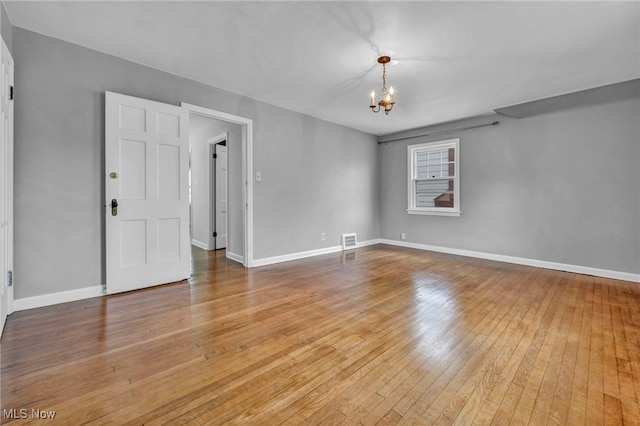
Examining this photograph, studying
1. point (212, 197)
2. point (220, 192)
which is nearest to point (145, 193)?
point (212, 197)

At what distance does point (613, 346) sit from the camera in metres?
2.02

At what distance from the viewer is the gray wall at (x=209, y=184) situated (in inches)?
191

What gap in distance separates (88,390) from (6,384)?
1.63 feet

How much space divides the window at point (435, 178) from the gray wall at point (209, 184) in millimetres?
3686

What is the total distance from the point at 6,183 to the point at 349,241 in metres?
4.98

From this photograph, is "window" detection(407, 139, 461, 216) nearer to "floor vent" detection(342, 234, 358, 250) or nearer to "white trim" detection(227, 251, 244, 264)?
"floor vent" detection(342, 234, 358, 250)

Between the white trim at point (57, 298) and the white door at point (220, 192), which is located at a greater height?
the white door at point (220, 192)

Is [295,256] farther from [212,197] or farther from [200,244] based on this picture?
[200,244]

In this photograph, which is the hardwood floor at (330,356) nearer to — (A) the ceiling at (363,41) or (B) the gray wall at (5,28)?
(B) the gray wall at (5,28)

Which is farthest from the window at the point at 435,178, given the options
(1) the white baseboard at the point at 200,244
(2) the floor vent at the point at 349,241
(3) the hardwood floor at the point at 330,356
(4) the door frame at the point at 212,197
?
(1) the white baseboard at the point at 200,244

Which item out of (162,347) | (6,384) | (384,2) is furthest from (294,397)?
(384,2)

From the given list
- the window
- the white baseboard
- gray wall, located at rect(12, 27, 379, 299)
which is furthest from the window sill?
the white baseboard

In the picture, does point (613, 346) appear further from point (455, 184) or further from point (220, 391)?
point (455, 184)

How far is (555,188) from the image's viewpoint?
4332 millimetres
